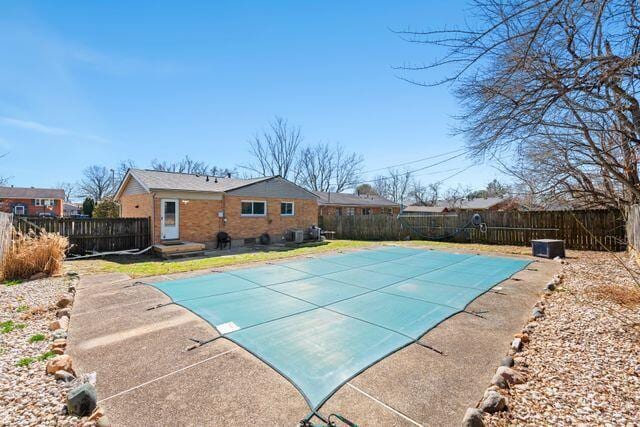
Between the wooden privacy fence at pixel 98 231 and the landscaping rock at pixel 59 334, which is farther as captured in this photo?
the wooden privacy fence at pixel 98 231

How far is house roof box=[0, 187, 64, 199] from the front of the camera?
35625 millimetres

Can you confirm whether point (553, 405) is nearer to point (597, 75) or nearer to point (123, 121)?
point (597, 75)

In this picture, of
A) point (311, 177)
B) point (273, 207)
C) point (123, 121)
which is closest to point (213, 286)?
point (273, 207)

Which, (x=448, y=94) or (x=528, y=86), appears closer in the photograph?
(x=528, y=86)

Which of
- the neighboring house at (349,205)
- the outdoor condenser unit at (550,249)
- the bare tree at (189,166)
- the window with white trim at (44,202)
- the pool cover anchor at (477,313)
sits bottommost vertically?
the pool cover anchor at (477,313)

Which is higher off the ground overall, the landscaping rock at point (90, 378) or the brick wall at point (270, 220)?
the brick wall at point (270, 220)

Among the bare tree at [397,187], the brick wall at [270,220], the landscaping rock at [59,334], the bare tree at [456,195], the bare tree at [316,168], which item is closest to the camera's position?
the landscaping rock at [59,334]

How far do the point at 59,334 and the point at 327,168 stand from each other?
37.2m

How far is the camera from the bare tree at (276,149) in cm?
3459

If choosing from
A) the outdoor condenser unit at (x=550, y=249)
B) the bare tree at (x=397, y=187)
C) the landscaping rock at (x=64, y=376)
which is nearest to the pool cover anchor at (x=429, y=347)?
the landscaping rock at (x=64, y=376)

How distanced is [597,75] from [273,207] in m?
14.2

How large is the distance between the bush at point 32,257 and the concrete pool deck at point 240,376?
379 centimetres

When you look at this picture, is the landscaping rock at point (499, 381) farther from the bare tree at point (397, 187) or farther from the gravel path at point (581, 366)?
the bare tree at point (397, 187)

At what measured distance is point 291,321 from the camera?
174 inches
